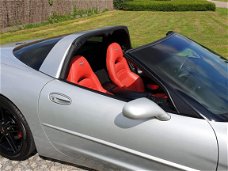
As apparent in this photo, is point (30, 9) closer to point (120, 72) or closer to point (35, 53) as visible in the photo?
point (120, 72)

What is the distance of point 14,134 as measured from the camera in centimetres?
323

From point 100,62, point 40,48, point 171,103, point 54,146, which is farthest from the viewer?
point 100,62

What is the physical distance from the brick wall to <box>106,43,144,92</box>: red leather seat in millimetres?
11218

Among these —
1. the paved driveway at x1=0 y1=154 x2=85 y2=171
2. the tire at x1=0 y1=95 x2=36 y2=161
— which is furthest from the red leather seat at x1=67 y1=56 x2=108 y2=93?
the paved driveway at x1=0 y1=154 x2=85 y2=171

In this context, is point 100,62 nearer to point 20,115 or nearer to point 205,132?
point 20,115

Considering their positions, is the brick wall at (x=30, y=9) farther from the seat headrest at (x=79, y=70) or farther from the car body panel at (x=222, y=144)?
the car body panel at (x=222, y=144)

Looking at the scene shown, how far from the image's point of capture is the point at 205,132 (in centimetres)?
217

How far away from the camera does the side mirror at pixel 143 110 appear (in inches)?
85.4

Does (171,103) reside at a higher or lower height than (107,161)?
higher

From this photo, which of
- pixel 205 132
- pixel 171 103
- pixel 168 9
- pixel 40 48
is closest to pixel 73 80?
pixel 40 48

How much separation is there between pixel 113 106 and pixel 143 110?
1.24 feet

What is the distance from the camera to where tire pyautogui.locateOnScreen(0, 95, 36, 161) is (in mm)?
3035

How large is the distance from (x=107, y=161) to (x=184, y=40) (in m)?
1.44

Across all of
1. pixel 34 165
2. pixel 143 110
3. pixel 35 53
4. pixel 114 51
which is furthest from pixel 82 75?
pixel 143 110
